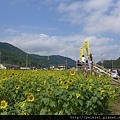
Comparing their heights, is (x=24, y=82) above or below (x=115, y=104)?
above

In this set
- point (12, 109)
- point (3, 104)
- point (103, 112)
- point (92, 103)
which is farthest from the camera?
point (103, 112)

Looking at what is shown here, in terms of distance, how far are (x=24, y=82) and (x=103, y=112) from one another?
76.5 inches

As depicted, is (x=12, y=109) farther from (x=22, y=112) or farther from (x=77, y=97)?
(x=77, y=97)

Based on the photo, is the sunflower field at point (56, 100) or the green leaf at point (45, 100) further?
the green leaf at point (45, 100)

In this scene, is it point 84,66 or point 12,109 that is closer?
→ point 12,109

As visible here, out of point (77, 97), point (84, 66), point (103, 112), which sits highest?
point (84, 66)

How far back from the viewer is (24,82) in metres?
6.75

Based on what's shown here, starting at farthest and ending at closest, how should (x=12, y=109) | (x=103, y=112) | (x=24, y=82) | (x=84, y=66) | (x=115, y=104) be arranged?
(x=84, y=66) < (x=115, y=104) < (x=24, y=82) < (x=103, y=112) < (x=12, y=109)

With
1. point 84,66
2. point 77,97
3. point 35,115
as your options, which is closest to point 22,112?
point 35,115

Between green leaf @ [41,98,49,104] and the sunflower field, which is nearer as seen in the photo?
the sunflower field

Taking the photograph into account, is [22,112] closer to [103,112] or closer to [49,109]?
[49,109]

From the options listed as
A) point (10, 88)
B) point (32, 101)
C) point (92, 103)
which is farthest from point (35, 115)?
point (10, 88)

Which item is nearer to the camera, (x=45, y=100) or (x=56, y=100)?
(x=45, y=100)

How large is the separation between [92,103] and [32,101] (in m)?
1.35
